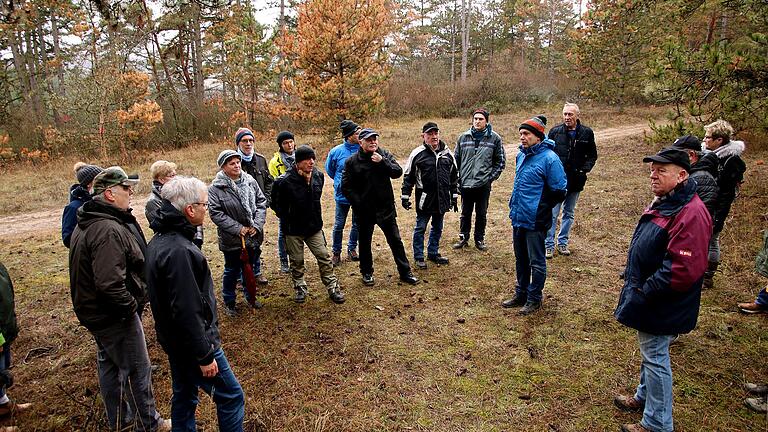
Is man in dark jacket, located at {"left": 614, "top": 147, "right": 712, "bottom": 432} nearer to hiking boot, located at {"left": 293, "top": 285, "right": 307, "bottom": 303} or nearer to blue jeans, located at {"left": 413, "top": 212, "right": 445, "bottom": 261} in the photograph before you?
blue jeans, located at {"left": 413, "top": 212, "right": 445, "bottom": 261}

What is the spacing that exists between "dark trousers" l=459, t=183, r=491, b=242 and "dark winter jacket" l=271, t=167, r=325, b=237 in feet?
8.33

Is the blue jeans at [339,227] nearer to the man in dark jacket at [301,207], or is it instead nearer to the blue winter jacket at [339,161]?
the blue winter jacket at [339,161]

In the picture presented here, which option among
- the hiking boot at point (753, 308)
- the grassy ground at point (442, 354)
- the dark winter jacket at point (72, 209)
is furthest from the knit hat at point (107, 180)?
the hiking boot at point (753, 308)

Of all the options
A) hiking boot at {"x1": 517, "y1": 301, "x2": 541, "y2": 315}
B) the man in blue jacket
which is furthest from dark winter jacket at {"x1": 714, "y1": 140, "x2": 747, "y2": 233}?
the man in blue jacket

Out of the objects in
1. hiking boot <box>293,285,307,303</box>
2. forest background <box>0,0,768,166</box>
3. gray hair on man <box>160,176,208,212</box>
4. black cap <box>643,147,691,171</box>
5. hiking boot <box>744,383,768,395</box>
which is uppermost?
forest background <box>0,0,768,166</box>

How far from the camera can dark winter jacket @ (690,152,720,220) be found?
167 inches

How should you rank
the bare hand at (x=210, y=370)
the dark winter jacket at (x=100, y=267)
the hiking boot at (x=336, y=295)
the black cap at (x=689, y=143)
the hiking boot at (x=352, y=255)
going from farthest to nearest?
the hiking boot at (x=352, y=255) < the hiking boot at (x=336, y=295) < the black cap at (x=689, y=143) < the dark winter jacket at (x=100, y=267) < the bare hand at (x=210, y=370)

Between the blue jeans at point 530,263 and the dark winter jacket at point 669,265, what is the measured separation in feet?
5.03

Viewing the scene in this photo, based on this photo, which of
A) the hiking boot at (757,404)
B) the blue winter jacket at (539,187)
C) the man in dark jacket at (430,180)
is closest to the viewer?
the hiking boot at (757,404)

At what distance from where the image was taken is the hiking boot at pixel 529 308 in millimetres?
4777

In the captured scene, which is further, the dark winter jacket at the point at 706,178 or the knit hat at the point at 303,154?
the knit hat at the point at 303,154

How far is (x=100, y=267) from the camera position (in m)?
2.79

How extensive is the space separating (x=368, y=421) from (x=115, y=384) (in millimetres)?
1892

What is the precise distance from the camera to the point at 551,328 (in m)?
4.49
